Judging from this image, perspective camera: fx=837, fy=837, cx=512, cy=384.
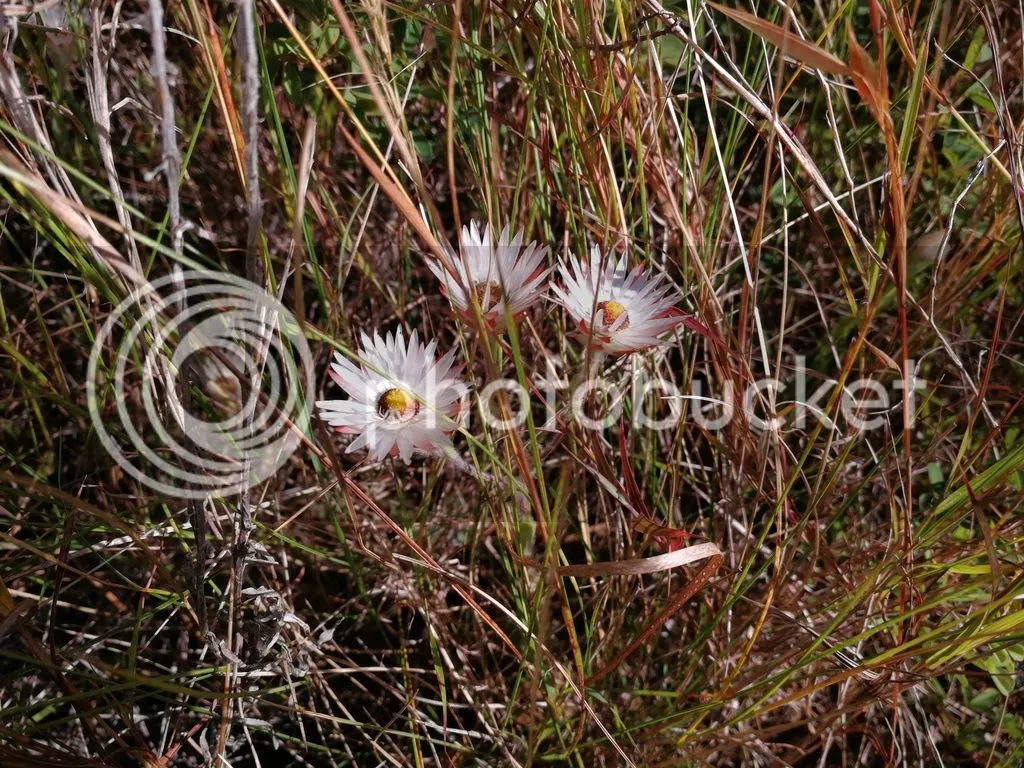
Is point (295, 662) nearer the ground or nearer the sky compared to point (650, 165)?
nearer the ground

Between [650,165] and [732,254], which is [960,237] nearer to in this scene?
[732,254]

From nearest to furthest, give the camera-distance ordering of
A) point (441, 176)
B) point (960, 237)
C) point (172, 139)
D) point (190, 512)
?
point (172, 139) < point (190, 512) < point (960, 237) < point (441, 176)

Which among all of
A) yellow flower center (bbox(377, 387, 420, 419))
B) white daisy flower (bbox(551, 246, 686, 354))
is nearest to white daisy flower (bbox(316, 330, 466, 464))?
yellow flower center (bbox(377, 387, 420, 419))

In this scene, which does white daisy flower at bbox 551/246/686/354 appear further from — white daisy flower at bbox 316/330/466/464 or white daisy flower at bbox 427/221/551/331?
white daisy flower at bbox 316/330/466/464

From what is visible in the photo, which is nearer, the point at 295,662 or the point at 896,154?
the point at 896,154

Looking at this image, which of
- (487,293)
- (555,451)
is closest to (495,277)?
(487,293)

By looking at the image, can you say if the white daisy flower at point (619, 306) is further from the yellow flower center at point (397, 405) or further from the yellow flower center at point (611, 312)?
the yellow flower center at point (397, 405)

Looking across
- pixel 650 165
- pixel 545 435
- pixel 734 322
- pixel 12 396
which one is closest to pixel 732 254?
pixel 734 322
